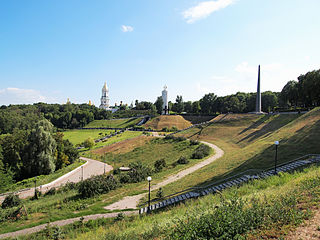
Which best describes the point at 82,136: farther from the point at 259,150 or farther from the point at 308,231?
the point at 308,231

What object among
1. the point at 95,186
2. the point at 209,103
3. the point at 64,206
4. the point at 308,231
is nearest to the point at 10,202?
the point at 64,206

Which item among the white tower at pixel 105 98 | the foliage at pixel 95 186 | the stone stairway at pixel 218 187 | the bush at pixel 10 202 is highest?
the white tower at pixel 105 98

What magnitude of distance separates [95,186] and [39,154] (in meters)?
19.3

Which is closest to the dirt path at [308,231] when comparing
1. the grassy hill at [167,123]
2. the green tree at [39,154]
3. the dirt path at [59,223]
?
the dirt path at [59,223]

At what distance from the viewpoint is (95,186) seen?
17.1m

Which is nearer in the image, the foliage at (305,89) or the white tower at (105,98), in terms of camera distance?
the foliage at (305,89)

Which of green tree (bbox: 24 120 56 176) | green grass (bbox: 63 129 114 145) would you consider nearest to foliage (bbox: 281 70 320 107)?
green tree (bbox: 24 120 56 176)

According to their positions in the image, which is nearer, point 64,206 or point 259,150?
point 64,206

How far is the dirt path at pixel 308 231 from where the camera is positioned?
17.4ft

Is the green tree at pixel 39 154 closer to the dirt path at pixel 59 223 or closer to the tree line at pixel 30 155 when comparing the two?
the tree line at pixel 30 155

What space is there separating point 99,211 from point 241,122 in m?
40.6

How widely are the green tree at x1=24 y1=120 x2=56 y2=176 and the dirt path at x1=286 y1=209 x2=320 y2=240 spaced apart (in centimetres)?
3378

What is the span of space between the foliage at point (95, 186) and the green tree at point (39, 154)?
17556mm

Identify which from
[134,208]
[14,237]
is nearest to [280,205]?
[134,208]
